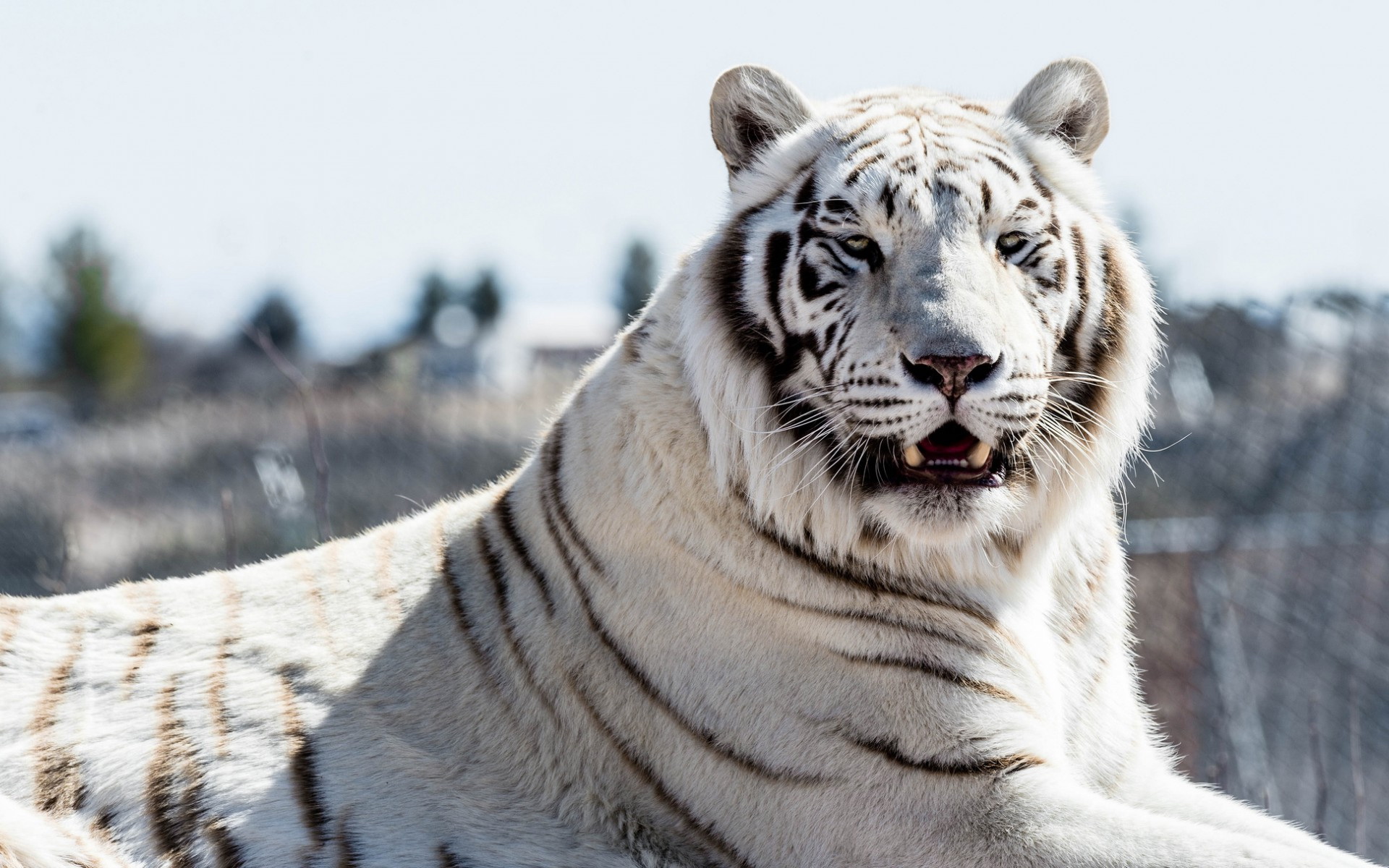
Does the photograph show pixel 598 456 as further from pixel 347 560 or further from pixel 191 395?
pixel 191 395

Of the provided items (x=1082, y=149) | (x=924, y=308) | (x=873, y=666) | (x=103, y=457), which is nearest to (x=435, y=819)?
(x=873, y=666)

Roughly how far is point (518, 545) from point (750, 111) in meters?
0.88

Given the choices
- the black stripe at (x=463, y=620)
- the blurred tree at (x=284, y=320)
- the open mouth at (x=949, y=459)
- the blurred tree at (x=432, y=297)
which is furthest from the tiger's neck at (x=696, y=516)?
the blurred tree at (x=432, y=297)

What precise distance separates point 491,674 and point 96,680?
661 millimetres

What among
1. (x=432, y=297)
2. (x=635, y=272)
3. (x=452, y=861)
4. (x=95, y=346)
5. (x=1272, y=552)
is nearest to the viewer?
(x=452, y=861)

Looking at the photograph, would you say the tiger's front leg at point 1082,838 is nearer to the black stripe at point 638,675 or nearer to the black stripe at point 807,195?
the black stripe at point 638,675

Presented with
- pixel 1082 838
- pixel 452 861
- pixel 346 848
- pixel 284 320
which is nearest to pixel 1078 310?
pixel 1082 838

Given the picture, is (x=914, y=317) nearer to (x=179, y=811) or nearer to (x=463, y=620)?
(x=463, y=620)

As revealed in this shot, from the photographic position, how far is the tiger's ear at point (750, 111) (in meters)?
2.16

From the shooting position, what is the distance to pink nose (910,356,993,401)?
1777 mm

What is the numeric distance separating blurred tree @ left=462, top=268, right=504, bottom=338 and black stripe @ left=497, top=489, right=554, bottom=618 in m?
46.1

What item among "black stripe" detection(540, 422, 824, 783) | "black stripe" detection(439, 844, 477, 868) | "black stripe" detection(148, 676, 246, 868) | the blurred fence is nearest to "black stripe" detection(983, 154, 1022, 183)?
"black stripe" detection(540, 422, 824, 783)

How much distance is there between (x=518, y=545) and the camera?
7.23 feet

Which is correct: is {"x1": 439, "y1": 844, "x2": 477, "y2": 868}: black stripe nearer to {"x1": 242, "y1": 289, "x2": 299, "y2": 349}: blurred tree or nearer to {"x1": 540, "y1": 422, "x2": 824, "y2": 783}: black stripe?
{"x1": 540, "y1": 422, "x2": 824, "y2": 783}: black stripe
